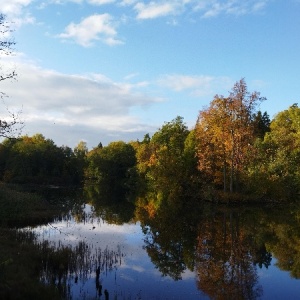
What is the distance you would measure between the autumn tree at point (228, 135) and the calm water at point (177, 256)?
Answer: 11205 mm

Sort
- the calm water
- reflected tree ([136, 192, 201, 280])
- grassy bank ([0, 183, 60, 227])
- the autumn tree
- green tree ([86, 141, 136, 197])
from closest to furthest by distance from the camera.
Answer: the calm water → reflected tree ([136, 192, 201, 280]) → grassy bank ([0, 183, 60, 227]) → the autumn tree → green tree ([86, 141, 136, 197])

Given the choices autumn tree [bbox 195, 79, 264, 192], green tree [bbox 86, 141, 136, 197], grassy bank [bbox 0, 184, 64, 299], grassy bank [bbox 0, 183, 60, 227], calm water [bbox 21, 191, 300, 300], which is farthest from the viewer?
green tree [bbox 86, 141, 136, 197]

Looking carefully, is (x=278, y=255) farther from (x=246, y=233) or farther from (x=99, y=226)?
(x=99, y=226)

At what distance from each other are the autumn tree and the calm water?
36.8 feet

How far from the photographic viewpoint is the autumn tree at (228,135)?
44.2 metres

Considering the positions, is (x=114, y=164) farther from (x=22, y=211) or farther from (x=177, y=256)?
(x=177, y=256)

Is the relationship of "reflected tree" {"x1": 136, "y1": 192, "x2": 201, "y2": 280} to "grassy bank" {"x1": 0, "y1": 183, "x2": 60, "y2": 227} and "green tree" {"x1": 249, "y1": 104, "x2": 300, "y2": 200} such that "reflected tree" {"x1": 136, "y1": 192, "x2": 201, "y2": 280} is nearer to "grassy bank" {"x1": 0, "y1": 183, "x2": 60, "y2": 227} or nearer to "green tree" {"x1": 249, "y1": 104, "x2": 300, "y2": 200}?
"grassy bank" {"x1": 0, "y1": 183, "x2": 60, "y2": 227}

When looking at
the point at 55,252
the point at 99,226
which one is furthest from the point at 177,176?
the point at 55,252

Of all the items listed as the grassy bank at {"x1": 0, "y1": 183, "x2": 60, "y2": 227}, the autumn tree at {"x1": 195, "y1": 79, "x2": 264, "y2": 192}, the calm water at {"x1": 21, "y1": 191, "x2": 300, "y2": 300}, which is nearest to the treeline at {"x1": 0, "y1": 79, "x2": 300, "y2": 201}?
the autumn tree at {"x1": 195, "y1": 79, "x2": 264, "y2": 192}

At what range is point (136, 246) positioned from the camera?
76.0 feet

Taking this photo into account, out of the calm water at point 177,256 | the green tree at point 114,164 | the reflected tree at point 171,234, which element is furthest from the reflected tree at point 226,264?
the green tree at point 114,164

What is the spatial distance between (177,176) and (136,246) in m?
31.7

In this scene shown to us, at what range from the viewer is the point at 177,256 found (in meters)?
20.9

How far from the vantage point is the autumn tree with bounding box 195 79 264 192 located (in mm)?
44156
